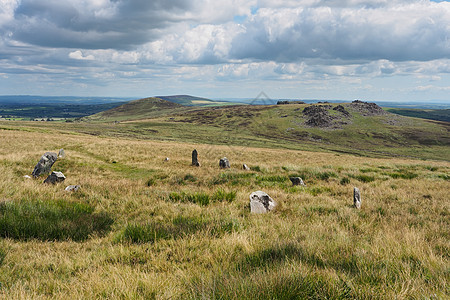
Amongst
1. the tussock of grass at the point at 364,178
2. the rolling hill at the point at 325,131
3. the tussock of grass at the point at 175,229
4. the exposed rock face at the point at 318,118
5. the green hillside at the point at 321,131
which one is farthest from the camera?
the exposed rock face at the point at 318,118

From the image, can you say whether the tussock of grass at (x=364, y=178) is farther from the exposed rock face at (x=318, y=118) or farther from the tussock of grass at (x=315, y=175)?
the exposed rock face at (x=318, y=118)

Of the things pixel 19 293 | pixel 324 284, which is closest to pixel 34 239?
pixel 19 293

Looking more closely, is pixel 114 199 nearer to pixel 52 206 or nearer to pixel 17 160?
pixel 52 206

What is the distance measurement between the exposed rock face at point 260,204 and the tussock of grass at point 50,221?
3.94 meters

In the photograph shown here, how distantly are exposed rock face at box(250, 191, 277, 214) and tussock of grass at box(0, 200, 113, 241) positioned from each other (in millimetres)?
3945

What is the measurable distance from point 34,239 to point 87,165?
1536 cm

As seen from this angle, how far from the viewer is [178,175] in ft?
49.6

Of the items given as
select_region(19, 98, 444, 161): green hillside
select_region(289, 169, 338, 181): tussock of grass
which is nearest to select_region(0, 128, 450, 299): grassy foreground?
select_region(289, 169, 338, 181): tussock of grass

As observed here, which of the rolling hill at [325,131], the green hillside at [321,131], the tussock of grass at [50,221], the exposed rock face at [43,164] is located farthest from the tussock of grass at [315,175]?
the rolling hill at [325,131]

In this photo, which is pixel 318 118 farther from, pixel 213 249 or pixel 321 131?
pixel 213 249

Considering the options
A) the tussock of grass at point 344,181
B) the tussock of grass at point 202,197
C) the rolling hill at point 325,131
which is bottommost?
the rolling hill at point 325,131

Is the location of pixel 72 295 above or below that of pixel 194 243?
above

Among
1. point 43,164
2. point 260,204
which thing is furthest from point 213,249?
point 43,164

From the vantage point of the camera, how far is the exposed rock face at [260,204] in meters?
7.36
